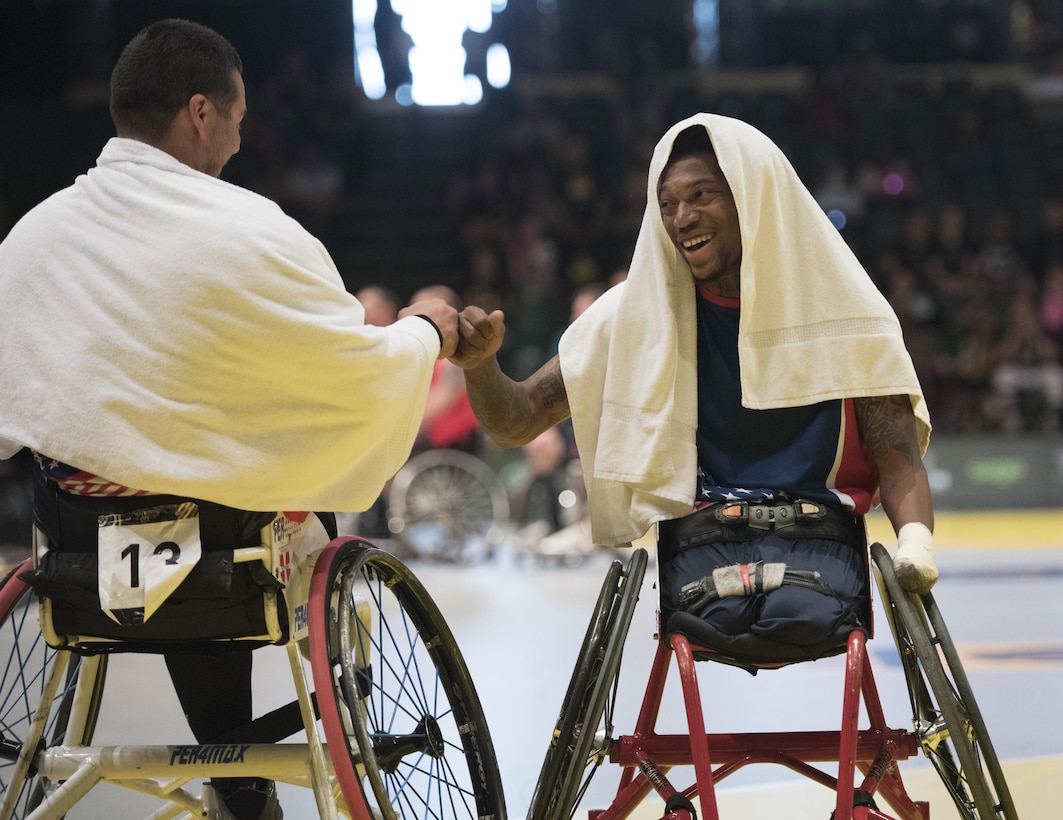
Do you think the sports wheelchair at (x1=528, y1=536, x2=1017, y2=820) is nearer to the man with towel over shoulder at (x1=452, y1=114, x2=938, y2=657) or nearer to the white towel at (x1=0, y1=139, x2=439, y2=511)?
the man with towel over shoulder at (x1=452, y1=114, x2=938, y2=657)

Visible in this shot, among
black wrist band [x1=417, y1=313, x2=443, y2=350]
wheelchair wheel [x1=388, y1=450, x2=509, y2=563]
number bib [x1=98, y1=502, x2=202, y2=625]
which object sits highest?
black wrist band [x1=417, y1=313, x2=443, y2=350]

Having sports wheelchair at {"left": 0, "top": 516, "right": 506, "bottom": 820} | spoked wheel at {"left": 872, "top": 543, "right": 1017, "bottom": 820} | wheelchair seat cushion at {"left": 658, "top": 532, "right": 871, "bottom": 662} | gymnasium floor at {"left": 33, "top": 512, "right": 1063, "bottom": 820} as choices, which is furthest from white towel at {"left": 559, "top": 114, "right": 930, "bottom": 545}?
gymnasium floor at {"left": 33, "top": 512, "right": 1063, "bottom": 820}

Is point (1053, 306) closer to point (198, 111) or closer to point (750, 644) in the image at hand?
point (750, 644)

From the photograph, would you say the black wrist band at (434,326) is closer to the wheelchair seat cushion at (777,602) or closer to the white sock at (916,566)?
the wheelchair seat cushion at (777,602)

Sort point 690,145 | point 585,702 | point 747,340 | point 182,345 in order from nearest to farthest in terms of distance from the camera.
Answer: point 182,345, point 585,702, point 747,340, point 690,145

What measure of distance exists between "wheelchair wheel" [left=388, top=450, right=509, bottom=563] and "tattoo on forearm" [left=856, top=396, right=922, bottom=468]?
4.88 meters

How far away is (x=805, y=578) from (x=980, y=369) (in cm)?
830

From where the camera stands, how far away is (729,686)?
386 cm

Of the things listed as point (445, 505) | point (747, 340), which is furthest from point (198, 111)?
point (445, 505)

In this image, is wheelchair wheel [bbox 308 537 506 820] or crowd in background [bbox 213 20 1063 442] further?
crowd in background [bbox 213 20 1063 442]

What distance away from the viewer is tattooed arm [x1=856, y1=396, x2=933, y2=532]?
2.19 metres

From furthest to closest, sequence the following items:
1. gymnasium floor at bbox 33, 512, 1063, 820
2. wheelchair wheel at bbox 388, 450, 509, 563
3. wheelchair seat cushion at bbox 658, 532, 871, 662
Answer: wheelchair wheel at bbox 388, 450, 509, 563 < gymnasium floor at bbox 33, 512, 1063, 820 < wheelchair seat cushion at bbox 658, 532, 871, 662

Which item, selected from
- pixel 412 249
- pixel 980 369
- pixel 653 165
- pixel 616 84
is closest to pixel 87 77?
pixel 412 249

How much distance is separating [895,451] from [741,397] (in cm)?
29
